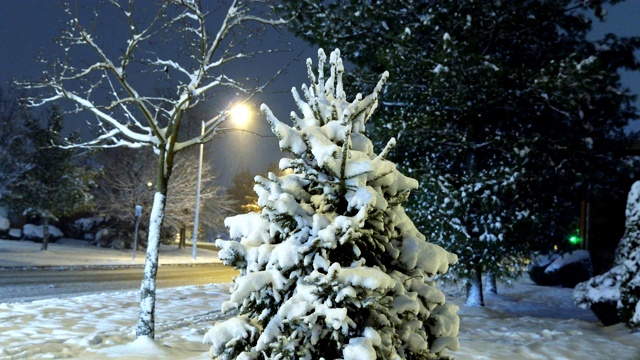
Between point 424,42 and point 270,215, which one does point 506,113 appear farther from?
point 270,215

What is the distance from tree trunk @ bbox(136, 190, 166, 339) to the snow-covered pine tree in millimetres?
4274

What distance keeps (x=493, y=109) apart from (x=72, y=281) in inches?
531

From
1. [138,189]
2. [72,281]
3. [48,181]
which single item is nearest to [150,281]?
[72,281]

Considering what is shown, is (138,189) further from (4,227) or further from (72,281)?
(72,281)

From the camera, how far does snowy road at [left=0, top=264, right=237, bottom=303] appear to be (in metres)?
13.7

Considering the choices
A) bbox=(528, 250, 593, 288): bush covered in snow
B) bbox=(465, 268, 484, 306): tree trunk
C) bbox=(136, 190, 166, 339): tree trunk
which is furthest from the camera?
bbox=(528, 250, 593, 288): bush covered in snow

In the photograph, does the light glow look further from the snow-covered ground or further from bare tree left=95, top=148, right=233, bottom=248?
bare tree left=95, top=148, right=233, bottom=248

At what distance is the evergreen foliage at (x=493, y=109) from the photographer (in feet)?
39.7

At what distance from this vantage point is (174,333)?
27.9ft

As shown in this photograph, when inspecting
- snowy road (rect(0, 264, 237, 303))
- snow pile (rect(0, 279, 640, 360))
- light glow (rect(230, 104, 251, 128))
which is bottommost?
snow pile (rect(0, 279, 640, 360))

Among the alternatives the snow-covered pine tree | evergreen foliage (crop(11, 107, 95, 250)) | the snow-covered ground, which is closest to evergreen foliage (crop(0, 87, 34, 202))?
evergreen foliage (crop(11, 107, 95, 250))

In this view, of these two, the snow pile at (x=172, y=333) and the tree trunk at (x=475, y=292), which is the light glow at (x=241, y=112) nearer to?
the snow pile at (x=172, y=333)

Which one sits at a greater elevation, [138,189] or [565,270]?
[138,189]

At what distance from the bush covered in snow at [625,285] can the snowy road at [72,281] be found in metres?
12.0
